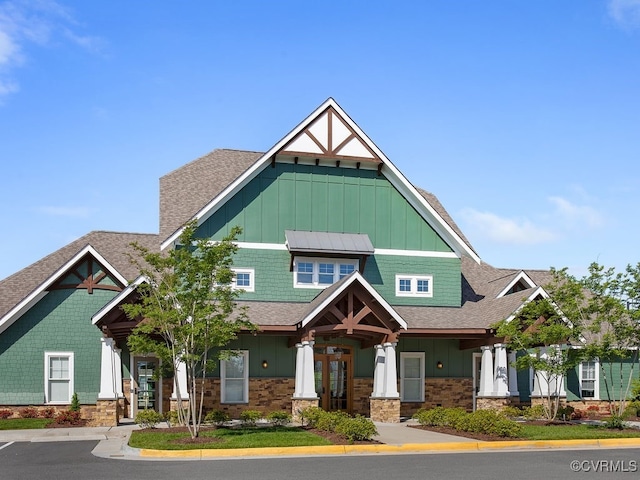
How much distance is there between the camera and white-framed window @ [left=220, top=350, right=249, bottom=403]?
1100 inches

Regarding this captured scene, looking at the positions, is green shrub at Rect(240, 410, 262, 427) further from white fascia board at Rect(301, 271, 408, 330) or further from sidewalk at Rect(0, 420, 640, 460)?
sidewalk at Rect(0, 420, 640, 460)

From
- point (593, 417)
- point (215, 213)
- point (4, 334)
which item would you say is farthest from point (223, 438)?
point (593, 417)

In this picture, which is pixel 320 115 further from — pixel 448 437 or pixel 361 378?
pixel 448 437

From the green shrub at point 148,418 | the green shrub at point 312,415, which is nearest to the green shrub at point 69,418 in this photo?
the green shrub at point 148,418

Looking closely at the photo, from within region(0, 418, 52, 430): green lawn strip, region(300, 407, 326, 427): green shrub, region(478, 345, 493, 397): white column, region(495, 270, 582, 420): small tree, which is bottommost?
region(0, 418, 52, 430): green lawn strip

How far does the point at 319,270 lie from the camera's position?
97.3 feet

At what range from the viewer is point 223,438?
63.7ft

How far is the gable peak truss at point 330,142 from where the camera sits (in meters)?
29.2

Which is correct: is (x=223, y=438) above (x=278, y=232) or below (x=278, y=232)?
below

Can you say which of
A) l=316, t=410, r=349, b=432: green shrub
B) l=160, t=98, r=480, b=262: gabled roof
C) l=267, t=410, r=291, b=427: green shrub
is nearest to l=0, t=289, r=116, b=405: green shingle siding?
l=160, t=98, r=480, b=262: gabled roof

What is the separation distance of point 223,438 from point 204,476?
5.29m

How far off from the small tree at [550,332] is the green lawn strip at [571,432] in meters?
1.69

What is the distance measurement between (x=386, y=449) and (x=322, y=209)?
13.3 m

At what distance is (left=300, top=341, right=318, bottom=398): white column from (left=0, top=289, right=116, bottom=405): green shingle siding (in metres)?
8.25
